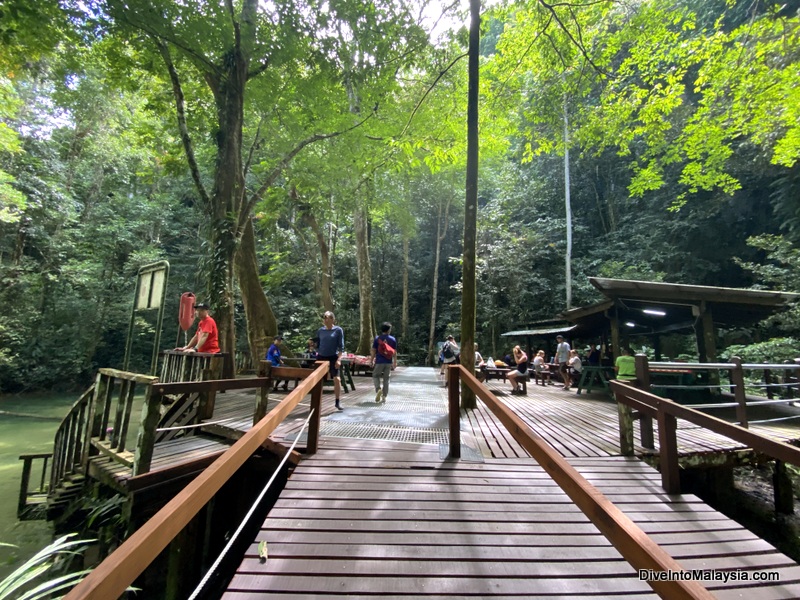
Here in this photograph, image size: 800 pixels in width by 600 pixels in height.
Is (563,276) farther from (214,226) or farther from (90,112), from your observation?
(90,112)

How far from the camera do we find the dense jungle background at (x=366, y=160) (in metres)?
7.40

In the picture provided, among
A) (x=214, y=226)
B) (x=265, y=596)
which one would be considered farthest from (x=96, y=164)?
(x=265, y=596)

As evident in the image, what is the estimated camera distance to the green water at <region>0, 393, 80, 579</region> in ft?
15.9

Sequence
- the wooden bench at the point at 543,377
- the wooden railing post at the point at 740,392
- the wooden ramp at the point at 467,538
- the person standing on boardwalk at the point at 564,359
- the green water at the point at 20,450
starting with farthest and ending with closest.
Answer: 1. the wooden bench at the point at 543,377
2. the person standing on boardwalk at the point at 564,359
3. the wooden railing post at the point at 740,392
4. the green water at the point at 20,450
5. the wooden ramp at the point at 467,538

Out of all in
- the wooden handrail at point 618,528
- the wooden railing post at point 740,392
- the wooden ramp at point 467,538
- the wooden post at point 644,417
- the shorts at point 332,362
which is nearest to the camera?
the wooden handrail at point 618,528

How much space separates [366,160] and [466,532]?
28.5ft

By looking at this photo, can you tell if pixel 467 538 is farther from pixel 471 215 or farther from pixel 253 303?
pixel 253 303

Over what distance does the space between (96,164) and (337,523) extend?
2405 cm

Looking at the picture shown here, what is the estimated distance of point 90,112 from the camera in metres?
17.5

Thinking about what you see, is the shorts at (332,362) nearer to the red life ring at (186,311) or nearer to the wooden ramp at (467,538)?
→ the red life ring at (186,311)

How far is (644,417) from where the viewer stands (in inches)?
159

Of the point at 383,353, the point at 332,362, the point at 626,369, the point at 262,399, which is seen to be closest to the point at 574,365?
the point at 626,369

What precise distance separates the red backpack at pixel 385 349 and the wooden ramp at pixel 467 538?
3.28m

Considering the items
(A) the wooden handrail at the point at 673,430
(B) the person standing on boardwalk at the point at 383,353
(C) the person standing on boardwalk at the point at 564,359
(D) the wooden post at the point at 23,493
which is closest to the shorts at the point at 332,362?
(B) the person standing on boardwalk at the point at 383,353
